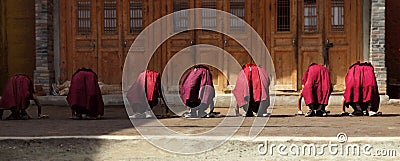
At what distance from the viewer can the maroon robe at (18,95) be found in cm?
1216

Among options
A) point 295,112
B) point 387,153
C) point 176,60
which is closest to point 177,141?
point 387,153

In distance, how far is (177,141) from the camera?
8836 mm

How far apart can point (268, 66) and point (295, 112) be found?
2.12m

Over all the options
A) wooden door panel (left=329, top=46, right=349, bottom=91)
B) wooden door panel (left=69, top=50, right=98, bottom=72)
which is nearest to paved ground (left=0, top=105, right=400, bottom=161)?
wooden door panel (left=329, top=46, right=349, bottom=91)

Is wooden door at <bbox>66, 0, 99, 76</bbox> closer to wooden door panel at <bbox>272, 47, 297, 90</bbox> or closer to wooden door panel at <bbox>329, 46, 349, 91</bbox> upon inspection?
wooden door panel at <bbox>272, 47, 297, 90</bbox>

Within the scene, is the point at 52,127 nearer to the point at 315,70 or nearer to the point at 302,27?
the point at 315,70

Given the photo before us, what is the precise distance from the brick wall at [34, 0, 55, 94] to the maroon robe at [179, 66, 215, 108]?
4.51m

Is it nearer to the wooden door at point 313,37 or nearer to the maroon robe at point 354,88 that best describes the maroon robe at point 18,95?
the wooden door at point 313,37

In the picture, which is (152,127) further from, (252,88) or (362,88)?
(362,88)

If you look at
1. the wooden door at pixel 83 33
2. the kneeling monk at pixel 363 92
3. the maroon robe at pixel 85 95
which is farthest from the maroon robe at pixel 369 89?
the wooden door at pixel 83 33

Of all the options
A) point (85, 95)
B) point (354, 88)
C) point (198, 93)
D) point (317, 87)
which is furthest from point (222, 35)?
point (85, 95)

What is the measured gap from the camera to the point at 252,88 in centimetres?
1216

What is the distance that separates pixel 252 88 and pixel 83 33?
207 inches

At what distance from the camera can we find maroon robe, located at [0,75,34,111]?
12164 millimetres
